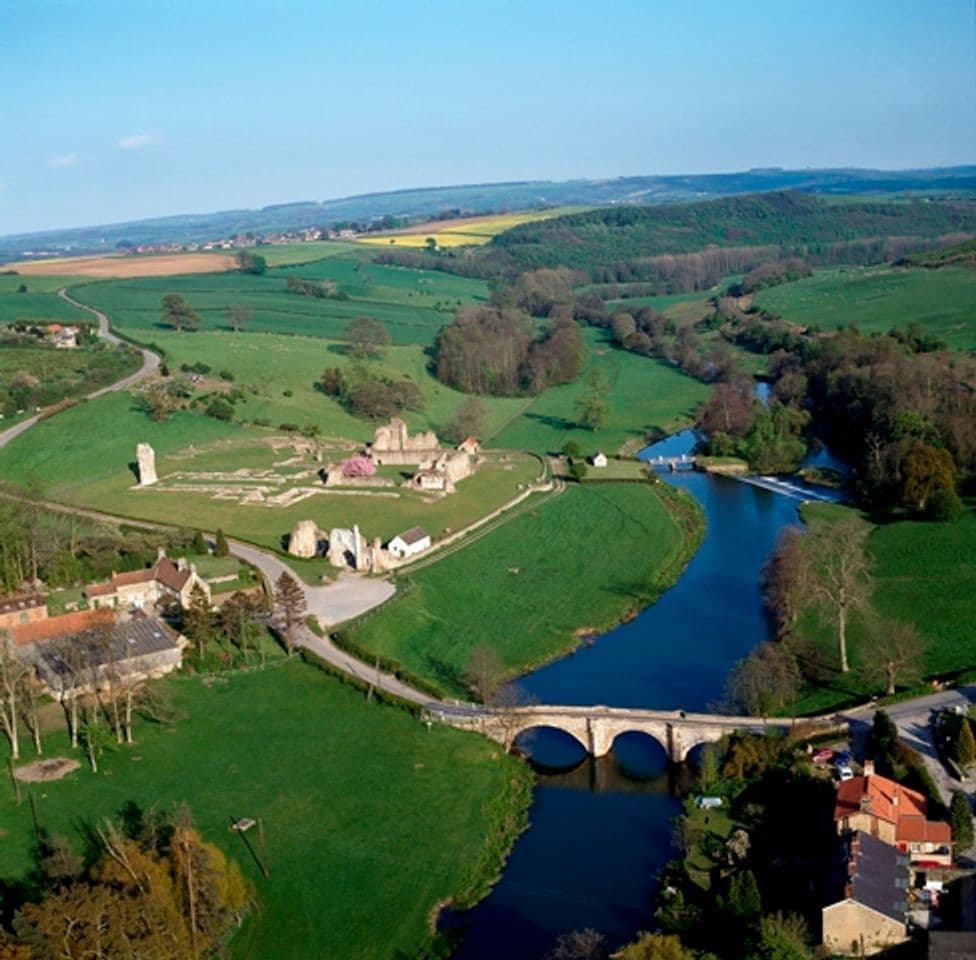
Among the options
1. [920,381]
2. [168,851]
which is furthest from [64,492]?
[920,381]

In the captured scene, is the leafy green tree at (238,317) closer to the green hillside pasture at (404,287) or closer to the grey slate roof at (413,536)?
the green hillside pasture at (404,287)

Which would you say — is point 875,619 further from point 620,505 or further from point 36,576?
point 36,576

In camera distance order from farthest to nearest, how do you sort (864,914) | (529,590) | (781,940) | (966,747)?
(529,590) → (966,747) → (864,914) → (781,940)

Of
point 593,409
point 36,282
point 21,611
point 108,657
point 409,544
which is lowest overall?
point 409,544

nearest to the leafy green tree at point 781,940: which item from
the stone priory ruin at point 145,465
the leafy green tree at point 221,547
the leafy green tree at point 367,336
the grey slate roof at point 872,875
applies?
the grey slate roof at point 872,875

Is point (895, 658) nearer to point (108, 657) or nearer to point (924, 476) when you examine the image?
point (924, 476)

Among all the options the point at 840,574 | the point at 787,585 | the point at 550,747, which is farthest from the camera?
the point at 840,574

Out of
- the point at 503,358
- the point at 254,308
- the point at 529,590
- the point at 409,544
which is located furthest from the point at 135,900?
the point at 254,308

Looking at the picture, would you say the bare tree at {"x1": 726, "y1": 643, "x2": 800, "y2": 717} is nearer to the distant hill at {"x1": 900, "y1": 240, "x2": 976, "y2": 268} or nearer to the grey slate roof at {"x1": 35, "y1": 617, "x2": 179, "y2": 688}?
the grey slate roof at {"x1": 35, "y1": 617, "x2": 179, "y2": 688}
